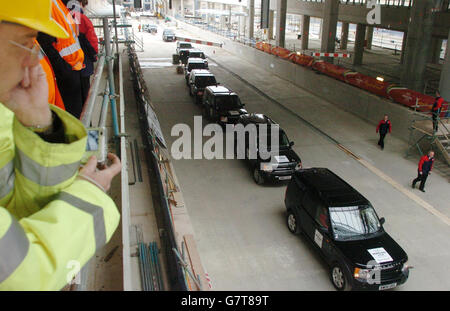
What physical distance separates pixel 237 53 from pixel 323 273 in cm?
3603

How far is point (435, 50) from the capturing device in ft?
123

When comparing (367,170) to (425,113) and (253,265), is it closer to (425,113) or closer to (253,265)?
(425,113)

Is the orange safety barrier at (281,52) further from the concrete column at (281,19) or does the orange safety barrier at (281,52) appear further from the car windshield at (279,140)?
the car windshield at (279,140)

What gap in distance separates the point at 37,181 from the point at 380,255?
8.61m

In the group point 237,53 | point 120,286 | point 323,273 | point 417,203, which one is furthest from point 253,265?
point 237,53

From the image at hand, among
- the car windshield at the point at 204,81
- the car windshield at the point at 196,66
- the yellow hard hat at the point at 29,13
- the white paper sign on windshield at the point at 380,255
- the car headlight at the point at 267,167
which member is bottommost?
the white paper sign on windshield at the point at 380,255

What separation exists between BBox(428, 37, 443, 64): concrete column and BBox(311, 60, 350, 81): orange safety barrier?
1620 cm

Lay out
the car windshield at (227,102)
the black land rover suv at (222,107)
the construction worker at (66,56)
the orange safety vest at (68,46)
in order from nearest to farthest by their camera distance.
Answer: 1. the construction worker at (66,56)
2. the orange safety vest at (68,46)
3. the black land rover suv at (222,107)
4. the car windshield at (227,102)

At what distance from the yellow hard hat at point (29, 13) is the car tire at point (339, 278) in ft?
28.0

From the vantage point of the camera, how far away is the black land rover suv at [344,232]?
855 centimetres

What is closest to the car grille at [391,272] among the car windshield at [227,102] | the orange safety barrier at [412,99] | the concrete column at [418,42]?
the orange safety barrier at [412,99]

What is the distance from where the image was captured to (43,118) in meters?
1.61
